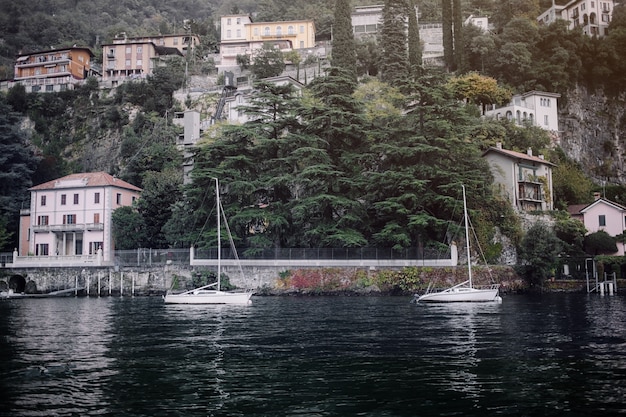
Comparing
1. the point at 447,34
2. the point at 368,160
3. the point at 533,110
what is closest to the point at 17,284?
the point at 368,160

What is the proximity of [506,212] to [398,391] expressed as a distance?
1698 inches

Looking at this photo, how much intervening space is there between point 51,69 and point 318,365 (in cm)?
10415

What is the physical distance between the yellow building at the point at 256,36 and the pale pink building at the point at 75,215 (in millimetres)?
46026

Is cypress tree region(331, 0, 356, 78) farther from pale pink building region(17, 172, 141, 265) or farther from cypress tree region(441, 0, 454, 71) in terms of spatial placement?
pale pink building region(17, 172, 141, 265)

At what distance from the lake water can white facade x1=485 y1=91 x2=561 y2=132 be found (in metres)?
44.0

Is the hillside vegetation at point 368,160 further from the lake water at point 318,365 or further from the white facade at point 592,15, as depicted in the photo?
the lake water at point 318,365

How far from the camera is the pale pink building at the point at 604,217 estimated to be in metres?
58.7

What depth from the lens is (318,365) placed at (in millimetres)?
17109

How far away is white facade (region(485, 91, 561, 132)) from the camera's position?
71.9 meters

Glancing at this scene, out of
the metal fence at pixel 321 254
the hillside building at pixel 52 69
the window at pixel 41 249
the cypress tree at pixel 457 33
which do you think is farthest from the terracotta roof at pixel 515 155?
the hillside building at pixel 52 69

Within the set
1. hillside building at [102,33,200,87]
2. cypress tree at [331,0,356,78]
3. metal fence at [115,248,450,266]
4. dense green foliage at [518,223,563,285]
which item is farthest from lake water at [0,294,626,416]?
hillside building at [102,33,200,87]

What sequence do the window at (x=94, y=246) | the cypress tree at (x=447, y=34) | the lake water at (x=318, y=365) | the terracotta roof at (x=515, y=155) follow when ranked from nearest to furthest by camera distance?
the lake water at (x=318, y=365), the terracotta roof at (x=515, y=155), the window at (x=94, y=246), the cypress tree at (x=447, y=34)

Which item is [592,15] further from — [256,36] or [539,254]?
[539,254]

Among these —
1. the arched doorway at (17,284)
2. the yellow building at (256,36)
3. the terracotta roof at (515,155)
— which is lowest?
the arched doorway at (17,284)
